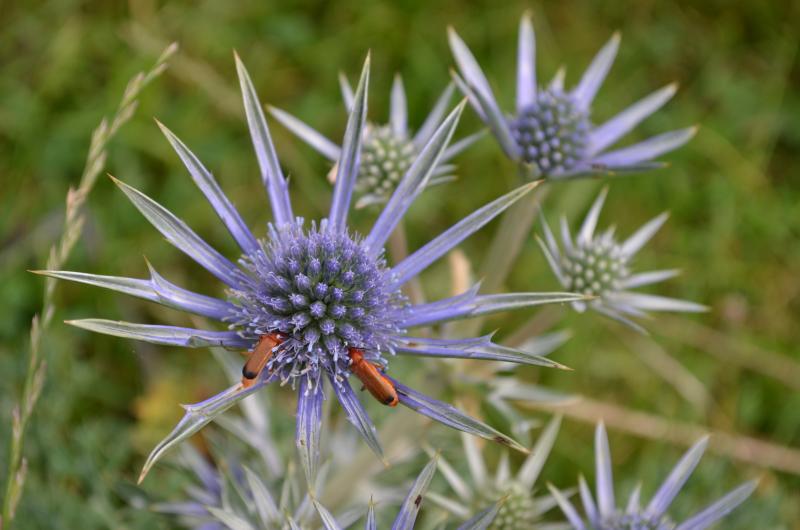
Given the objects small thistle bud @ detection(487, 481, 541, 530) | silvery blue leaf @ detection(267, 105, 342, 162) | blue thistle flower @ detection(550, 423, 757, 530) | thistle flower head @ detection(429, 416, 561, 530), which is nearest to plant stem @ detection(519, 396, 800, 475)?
thistle flower head @ detection(429, 416, 561, 530)

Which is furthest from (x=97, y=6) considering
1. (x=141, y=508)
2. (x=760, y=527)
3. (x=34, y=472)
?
(x=760, y=527)

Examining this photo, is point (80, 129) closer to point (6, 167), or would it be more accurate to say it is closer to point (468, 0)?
point (6, 167)

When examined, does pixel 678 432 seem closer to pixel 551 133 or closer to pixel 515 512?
pixel 515 512

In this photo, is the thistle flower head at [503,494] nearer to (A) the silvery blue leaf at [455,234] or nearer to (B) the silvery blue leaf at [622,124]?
(A) the silvery blue leaf at [455,234]

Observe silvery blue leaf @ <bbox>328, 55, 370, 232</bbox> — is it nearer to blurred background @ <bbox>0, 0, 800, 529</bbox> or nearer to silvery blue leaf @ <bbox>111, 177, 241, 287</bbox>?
silvery blue leaf @ <bbox>111, 177, 241, 287</bbox>

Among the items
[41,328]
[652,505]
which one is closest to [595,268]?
Answer: [652,505]
